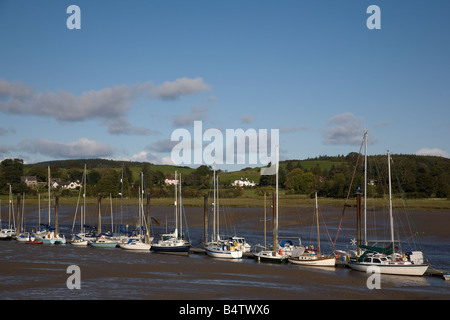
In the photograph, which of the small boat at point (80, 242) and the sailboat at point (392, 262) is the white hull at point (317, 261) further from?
the small boat at point (80, 242)

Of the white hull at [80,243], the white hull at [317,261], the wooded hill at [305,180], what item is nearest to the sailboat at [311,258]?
the white hull at [317,261]

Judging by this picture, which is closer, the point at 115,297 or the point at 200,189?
the point at 115,297

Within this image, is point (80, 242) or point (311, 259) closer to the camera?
point (311, 259)

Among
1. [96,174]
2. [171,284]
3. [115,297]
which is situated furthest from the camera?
[96,174]

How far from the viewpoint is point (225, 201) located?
109 meters

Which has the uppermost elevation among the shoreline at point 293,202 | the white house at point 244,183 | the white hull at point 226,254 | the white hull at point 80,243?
the white house at point 244,183

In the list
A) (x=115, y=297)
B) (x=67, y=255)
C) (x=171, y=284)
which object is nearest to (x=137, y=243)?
(x=67, y=255)

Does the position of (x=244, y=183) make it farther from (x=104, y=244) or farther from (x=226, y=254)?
(x=226, y=254)

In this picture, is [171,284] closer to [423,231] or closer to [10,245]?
[10,245]

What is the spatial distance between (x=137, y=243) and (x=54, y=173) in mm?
149040

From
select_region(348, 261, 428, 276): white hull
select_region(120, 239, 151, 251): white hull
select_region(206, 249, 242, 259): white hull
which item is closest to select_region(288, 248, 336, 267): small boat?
select_region(348, 261, 428, 276): white hull

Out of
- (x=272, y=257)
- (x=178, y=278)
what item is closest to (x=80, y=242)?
(x=272, y=257)

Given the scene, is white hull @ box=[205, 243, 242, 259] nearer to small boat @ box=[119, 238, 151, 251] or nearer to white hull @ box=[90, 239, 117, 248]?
small boat @ box=[119, 238, 151, 251]
